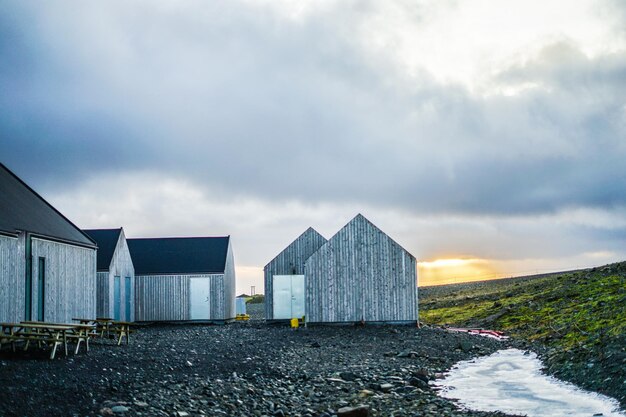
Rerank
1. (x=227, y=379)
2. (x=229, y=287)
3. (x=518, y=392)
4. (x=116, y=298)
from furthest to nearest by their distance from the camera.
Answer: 1. (x=229, y=287)
2. (x=116, y=298)
3. (x=518, y=392)
4. (x=227, y=379)

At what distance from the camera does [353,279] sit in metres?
31.9

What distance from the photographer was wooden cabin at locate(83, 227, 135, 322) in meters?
33.1

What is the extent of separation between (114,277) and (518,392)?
23.8 metres

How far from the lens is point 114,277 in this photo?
3425 centimetres

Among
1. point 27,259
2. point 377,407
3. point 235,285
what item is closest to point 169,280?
point 235,285

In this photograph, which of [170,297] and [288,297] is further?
[170,297]

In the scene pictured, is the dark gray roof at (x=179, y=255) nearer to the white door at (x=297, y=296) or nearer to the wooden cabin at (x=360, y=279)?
the white door at (x=297, y=296)

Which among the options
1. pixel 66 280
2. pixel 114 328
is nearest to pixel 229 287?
pixel 66 280

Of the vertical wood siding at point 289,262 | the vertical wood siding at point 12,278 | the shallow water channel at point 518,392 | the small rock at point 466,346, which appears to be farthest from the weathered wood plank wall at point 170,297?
the shallow water channel at point 518,392

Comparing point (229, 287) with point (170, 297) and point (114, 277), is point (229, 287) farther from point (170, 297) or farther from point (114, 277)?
point (114, 277)

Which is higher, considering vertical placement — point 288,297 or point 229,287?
point 229,287

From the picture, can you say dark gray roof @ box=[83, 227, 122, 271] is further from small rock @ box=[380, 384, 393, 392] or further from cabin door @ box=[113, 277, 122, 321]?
small rock @ box=[380, 384, 393, 392]

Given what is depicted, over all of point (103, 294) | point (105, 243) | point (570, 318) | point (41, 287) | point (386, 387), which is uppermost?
point (105, 243)

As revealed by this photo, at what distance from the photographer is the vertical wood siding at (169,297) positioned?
125 ft
